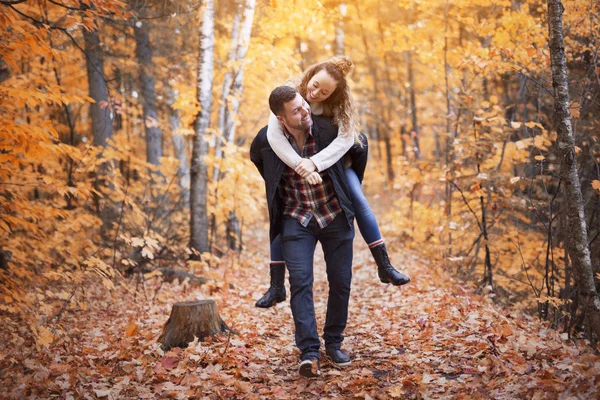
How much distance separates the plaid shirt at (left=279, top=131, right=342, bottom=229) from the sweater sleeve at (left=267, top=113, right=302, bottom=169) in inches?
4.4

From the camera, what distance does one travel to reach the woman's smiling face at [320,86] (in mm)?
3723

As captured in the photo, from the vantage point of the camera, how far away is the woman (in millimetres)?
3621

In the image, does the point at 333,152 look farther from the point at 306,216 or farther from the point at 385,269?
the point at 385,269

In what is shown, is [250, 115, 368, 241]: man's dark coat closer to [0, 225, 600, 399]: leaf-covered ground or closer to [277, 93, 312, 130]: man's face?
[277, 93, 312, 130]: man's face

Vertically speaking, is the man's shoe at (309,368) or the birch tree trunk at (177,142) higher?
the birch tree trunk at (177,142)

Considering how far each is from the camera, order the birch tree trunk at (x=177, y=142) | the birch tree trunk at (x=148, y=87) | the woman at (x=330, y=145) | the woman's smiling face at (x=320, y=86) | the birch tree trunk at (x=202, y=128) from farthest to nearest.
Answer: the birch tree trunk at (x=177, y=142) < the birch tree trunk at (x=148, y=87) < the birch tree trunk at (x=202, y=128) < the woman's smiling face at (x=320, y=86) < the woman at (x=330, y=145)

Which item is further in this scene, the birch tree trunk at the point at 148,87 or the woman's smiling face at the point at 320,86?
the birch tree trunk at the point at 148,87

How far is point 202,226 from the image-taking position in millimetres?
9117

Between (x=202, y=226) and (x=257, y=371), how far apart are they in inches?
212

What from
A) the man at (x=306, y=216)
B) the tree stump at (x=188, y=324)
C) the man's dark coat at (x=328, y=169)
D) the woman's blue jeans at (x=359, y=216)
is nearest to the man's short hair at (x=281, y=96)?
the man at (x=306, y=216)

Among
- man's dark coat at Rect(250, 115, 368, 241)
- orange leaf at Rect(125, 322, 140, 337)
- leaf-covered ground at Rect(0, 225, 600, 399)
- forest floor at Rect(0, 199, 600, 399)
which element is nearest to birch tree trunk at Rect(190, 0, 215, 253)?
forest floor at Rect(0, 199, 600, 399)

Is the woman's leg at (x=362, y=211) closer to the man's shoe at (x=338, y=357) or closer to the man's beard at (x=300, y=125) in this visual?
the man's beard at (x=300, y=125)

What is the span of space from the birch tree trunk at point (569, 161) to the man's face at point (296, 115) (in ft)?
7.23

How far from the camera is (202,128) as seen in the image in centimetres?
884
